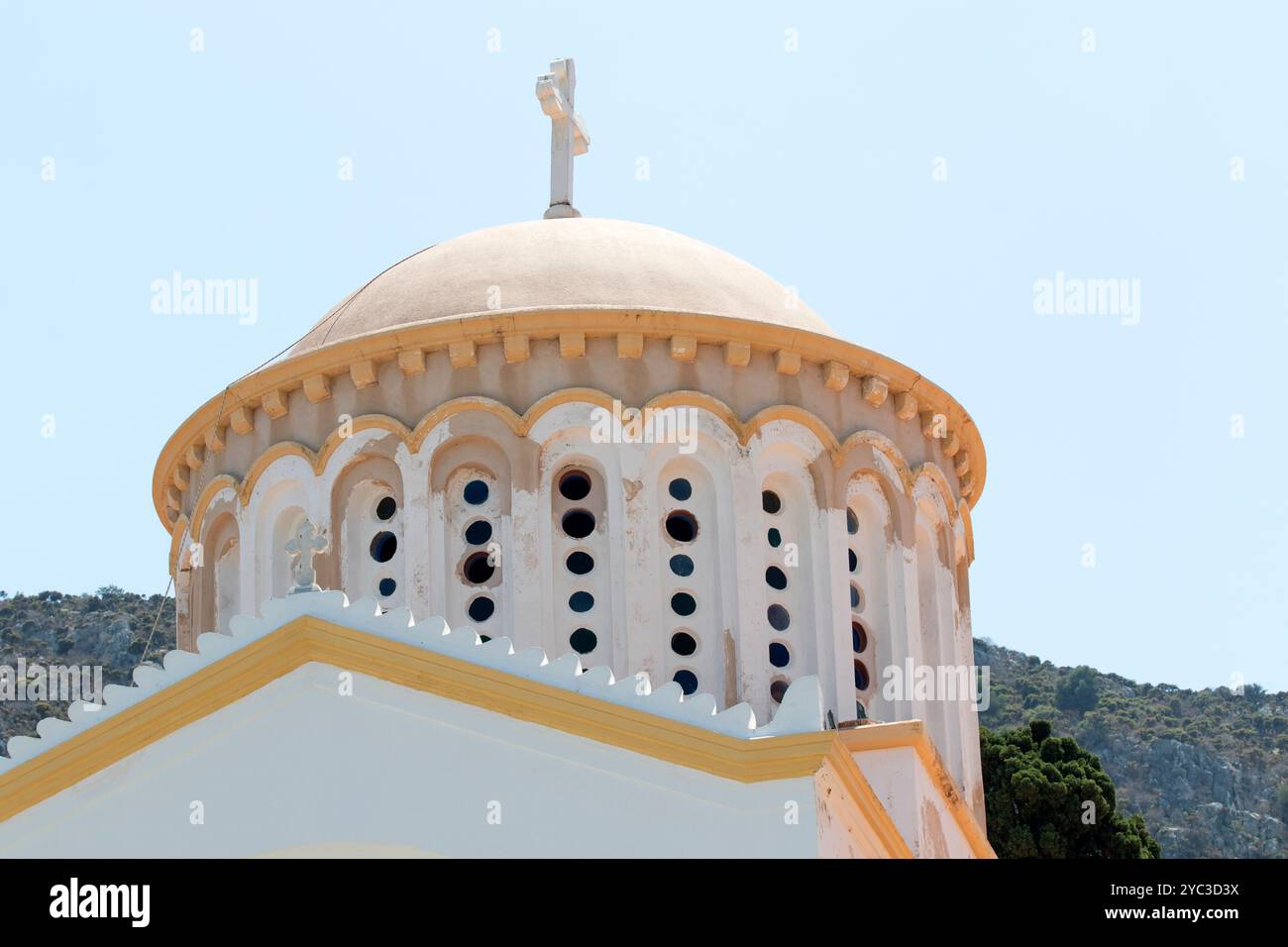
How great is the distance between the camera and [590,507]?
19703mm

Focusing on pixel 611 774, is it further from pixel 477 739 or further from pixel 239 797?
pixel 239 797

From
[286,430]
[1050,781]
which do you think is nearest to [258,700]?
[286,430]

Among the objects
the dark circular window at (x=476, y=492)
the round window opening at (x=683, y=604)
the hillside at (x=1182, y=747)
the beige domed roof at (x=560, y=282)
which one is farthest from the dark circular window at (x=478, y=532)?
the hillside at (x=1182, y=747)

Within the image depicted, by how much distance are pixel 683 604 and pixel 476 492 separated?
1995 millimetres

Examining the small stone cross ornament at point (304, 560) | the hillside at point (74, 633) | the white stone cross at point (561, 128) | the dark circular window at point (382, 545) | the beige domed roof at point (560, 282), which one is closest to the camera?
the small stone cross ornament at point (304, 560)

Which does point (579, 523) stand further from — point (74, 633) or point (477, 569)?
point (74, 633)

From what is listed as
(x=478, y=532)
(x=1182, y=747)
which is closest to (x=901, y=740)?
(x=478, y=532)

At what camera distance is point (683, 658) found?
19.2 m

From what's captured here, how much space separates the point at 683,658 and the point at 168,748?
5320 millimetres

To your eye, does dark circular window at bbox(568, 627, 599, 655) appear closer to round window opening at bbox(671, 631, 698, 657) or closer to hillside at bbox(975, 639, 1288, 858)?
round window opening at bbox(671, 631, 698, 657)

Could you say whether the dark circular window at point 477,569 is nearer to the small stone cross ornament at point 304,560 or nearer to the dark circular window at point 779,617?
the dark circular window at point 779,617

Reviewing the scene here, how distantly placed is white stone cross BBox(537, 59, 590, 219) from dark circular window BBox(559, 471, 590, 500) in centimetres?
430

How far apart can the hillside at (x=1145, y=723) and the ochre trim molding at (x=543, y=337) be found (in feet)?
59.3

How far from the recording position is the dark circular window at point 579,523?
64.5ft
